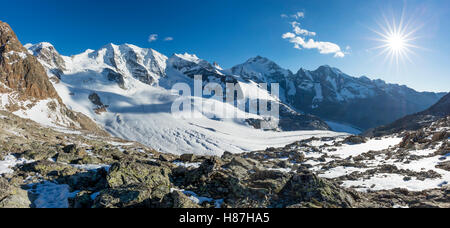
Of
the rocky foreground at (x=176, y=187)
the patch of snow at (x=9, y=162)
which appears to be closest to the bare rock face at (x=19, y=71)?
the patch of snow at (x=9, y=162)

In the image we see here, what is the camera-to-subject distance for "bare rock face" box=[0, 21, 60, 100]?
63.7 metres

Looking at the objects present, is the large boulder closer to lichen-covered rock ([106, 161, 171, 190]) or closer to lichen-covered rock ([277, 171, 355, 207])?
lichen-covered rock ([106, 161, 171, 190])

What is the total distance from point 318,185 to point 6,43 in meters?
101

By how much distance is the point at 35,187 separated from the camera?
34.1 ft

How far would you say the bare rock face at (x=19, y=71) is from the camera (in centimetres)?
6372

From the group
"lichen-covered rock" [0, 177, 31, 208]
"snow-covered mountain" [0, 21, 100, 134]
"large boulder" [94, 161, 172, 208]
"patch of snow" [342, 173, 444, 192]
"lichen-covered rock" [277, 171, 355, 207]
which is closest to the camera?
"large boulder" [94, 161, 172, 208]

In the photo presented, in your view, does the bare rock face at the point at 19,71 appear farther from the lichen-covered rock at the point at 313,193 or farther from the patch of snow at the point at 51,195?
the lichen-covered rock at the point at 313,193

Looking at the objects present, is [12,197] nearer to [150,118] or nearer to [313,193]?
[313,193]

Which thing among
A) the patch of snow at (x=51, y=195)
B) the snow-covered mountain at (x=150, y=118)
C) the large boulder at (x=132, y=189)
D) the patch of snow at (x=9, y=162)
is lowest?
the patch of snow at (x=51, y=195)

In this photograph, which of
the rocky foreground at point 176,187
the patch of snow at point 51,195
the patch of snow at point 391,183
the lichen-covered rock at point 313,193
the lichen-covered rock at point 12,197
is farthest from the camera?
the patch of snow at point 391,183

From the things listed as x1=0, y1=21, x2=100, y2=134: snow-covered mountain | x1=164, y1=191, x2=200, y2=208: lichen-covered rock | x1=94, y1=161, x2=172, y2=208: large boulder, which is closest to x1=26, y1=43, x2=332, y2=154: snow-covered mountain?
x1=0, y1=21, x2=100, y2=134: snow-covered mountain

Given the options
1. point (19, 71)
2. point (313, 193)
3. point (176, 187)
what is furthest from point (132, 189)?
point (19, 71)
